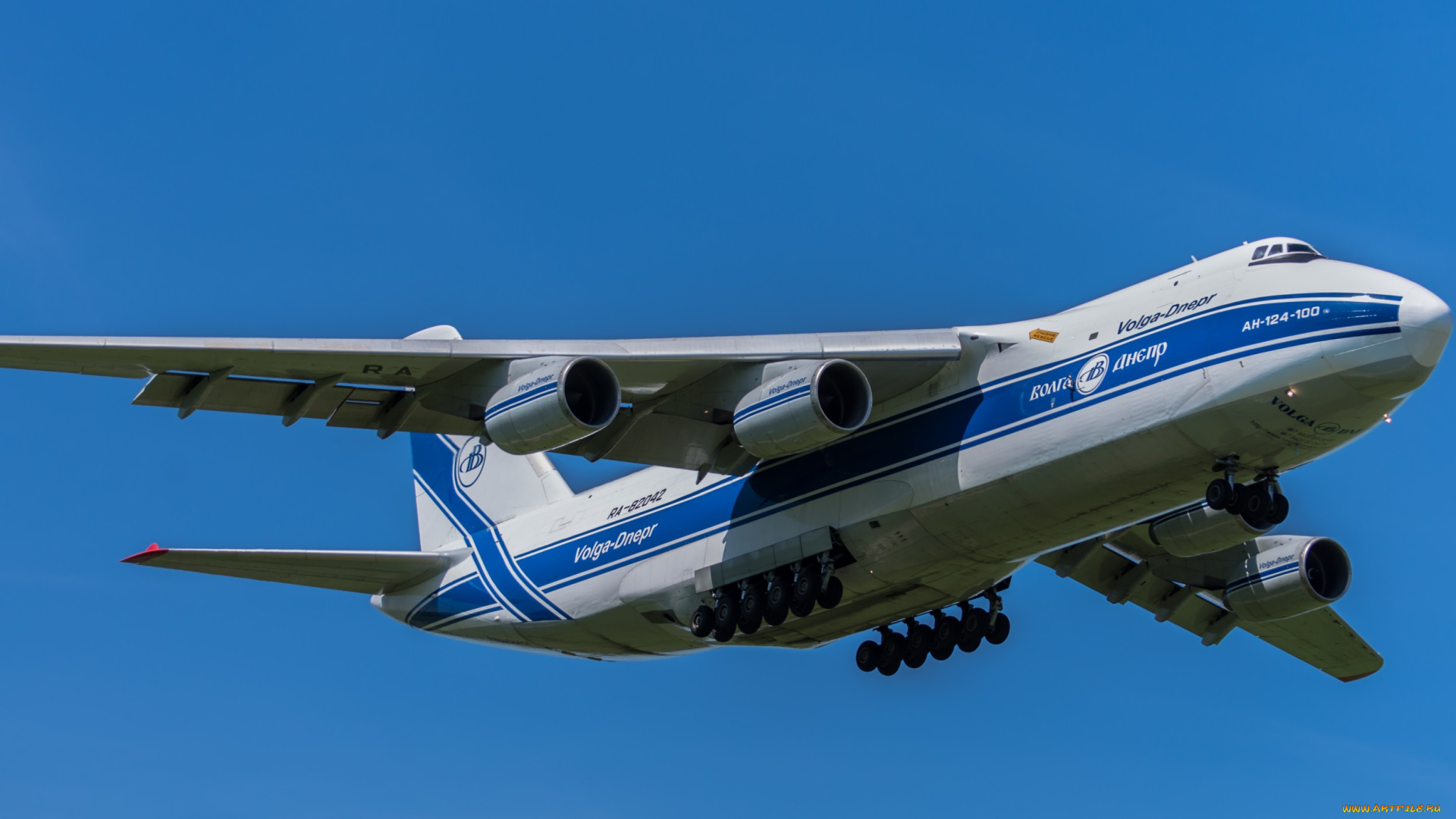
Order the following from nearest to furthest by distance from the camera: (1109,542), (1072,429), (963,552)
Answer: (1072,429)
(963,552)
(1109,542)

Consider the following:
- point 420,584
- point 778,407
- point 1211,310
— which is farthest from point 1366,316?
point 420,584

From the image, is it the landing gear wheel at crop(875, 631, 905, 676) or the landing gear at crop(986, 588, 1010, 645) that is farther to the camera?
the landing gear wheel at crop(875, 631, 905, 676)

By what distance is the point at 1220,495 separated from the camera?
13266mm

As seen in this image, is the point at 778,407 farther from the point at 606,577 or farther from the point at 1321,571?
the point at 1321,571

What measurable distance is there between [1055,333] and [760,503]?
121 inches

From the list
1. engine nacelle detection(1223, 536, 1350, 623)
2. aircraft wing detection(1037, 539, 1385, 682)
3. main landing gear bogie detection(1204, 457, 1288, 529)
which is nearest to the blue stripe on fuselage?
main landing gear bogie detection(1204, 457, 1288, 529)

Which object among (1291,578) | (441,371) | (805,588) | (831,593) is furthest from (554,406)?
(1291,578)

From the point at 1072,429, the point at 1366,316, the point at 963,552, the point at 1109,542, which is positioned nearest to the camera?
the point at 1366,316

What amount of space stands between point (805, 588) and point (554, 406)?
3.02 m

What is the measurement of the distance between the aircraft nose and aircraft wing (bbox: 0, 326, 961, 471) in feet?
11.6

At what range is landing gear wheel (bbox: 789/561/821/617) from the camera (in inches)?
581

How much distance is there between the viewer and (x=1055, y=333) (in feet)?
45.9

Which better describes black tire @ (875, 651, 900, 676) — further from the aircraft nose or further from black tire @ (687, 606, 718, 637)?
the aircraft nose

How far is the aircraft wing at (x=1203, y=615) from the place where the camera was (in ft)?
57.3
